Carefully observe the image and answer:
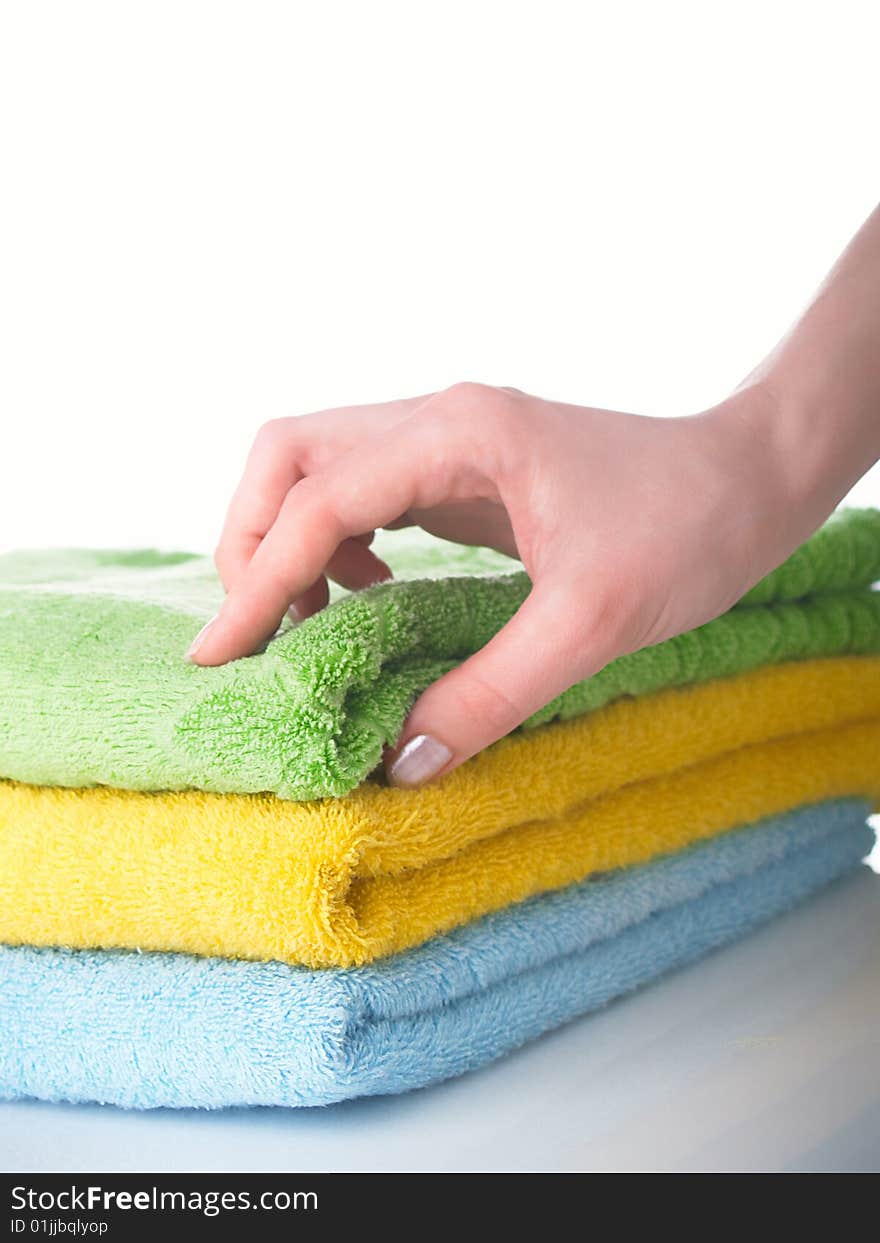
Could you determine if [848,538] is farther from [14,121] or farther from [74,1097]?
[14,121]

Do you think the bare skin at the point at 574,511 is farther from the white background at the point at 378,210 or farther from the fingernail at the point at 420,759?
the white background at the point at 378,210

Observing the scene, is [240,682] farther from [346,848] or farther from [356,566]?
[356,566]

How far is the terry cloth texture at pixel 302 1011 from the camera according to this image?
1.98ft

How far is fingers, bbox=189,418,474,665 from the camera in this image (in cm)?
63

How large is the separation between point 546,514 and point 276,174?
1251 mm

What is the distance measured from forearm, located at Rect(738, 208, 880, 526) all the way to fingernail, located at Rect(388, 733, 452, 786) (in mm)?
216

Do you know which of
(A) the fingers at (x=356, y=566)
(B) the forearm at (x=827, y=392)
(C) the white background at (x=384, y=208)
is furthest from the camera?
(C) the white background at (x=384, y=208)

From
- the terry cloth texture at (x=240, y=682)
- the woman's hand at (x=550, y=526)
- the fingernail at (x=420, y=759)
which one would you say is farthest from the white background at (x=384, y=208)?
the fingernail at (x=420, y=759)

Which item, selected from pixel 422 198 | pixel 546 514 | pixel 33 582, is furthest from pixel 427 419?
pixel 422 198

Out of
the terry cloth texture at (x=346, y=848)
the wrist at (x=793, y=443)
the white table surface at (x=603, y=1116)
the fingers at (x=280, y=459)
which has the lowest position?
the white table surface at (x=603, y=1116)

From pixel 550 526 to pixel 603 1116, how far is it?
0.88ft

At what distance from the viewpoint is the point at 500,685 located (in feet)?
1.98

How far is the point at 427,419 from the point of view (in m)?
0.63

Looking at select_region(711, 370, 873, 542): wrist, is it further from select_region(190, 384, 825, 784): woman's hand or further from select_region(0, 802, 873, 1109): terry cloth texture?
select_region(0, 802, 873, 1109): terry cloth texture
